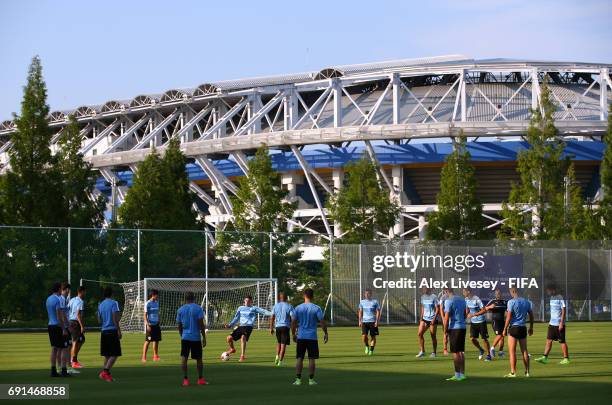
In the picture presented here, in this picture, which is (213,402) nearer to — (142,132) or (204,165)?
(204,165)

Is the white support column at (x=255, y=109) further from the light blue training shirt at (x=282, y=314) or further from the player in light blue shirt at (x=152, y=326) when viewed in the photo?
the light blue training shirt at (x=282, y=314)

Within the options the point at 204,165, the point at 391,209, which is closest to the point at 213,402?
the point at 391,209

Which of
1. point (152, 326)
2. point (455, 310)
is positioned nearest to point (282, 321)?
point (152, 326)

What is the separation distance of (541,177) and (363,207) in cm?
1024

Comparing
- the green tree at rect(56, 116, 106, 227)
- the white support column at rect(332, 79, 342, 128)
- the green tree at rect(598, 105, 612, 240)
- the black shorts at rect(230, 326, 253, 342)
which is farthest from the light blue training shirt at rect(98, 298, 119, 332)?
the white support column at rect(332, 79, 342, 128)

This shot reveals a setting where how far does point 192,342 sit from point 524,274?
122 feet

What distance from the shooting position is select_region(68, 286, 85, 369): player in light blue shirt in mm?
25922

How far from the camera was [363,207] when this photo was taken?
65.7m

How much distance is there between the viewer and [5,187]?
175ft

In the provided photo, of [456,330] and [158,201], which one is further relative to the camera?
[158,201]

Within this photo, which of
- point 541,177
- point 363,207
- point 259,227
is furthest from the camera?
point 363,207

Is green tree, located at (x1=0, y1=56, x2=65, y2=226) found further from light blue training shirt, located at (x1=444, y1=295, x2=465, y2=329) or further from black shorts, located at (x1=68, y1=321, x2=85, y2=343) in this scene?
light blue training shirt, located at (x1=444, y1=295, x2=465, y2=329)

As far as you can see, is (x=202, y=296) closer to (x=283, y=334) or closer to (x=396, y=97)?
(x=283, y=334)

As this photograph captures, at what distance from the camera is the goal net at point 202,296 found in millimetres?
47781
